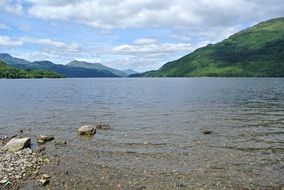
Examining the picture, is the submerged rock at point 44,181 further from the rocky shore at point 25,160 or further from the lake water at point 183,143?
the lake water at point 183,143

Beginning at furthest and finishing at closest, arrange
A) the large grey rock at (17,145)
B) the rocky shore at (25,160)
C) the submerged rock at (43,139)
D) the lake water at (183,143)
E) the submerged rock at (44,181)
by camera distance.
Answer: the submerged rock at (43,139) < the large grey rock at (17,145) < the lake water at (183,143) < the rocky shore at (25,160) < the submerged rock at (44,181)

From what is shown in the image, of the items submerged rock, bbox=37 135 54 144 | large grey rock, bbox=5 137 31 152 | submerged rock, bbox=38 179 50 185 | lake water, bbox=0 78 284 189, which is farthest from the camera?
submerged rock, bbox=37 135 54 144

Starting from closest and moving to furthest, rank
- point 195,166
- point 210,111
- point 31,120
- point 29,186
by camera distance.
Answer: point 29,186, point 195,166, point 31,120, point 210,111

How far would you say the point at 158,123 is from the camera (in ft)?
140

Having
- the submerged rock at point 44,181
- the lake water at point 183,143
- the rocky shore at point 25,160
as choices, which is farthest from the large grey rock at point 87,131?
the submerged rock at point 44,181

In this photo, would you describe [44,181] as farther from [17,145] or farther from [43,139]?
[43,139]

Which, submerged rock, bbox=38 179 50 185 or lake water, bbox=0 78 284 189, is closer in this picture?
submerged rock, bbox=38 179 50 185

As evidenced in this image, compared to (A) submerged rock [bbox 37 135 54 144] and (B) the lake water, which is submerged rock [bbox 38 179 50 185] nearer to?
(B) the lake water

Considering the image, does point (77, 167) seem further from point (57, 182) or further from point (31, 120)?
point (31, 120)

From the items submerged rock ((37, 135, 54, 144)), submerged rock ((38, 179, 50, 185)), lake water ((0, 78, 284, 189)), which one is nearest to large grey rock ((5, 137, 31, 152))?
submerged rock ((37, 135, 54, 144))

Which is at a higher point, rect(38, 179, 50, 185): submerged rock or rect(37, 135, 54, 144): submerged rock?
rect(38, 179, 50, 185): submerged rock

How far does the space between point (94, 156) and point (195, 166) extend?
895cm

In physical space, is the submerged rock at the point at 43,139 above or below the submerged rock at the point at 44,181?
below

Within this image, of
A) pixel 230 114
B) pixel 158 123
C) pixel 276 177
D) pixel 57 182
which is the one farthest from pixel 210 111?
pixel 57 182
